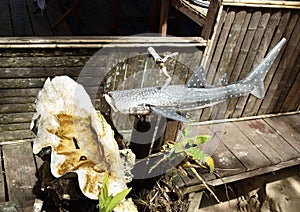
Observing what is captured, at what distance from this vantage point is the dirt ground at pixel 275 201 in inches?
191

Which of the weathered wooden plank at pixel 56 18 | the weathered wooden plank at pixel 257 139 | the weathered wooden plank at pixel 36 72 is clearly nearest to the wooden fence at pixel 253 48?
the weathered wooden plank at pixel 257 139

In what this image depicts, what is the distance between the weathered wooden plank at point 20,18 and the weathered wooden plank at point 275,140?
3180 mm

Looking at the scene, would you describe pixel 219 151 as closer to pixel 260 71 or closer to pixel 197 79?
pixel 260 71

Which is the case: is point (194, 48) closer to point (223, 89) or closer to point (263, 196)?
point (223, 89)

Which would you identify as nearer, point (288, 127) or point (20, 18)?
point (288, 127)

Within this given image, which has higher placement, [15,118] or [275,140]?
[15,118]

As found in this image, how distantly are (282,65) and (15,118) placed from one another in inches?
118

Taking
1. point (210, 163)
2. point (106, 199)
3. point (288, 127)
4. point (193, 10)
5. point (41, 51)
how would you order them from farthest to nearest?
point (288, 127) → point (193, 10) → point (210, 163) → point (41, 51) → point (106, 199)

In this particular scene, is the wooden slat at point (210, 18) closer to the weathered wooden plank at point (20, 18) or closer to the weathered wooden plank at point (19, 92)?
the weathered wooden plank at point (19, 92)

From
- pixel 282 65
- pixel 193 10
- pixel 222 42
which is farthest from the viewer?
pixel 282 65

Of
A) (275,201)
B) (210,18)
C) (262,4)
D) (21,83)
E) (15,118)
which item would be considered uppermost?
(262,4)

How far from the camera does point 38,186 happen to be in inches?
125

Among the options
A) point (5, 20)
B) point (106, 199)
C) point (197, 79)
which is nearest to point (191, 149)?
point (197, 79)

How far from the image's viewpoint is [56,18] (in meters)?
5.28
